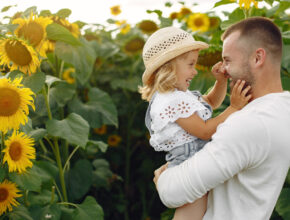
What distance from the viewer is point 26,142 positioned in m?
1.51

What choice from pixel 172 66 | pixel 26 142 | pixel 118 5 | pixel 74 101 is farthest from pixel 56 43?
pixel 118 5

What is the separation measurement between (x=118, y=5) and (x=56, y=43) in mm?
2400

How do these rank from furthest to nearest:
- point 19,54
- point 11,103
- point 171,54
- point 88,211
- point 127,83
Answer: point 127,83 → point 88,211 → point 19,54 → point 11,103 → point 171,54

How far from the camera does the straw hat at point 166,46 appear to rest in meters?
1.24

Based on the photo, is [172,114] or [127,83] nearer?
[172,114]

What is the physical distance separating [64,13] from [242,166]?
1.31 meters

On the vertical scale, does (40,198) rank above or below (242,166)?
below

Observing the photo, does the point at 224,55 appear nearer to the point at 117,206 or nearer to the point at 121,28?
the point at 117,206

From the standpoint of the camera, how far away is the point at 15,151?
147 cm

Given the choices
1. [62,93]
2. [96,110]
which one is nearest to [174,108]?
[62,93]

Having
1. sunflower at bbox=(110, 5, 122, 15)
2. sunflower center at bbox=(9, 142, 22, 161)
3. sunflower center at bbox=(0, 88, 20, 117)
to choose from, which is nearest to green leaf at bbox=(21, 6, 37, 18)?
sunflower center at bbox=(0, 88, 20, 117)

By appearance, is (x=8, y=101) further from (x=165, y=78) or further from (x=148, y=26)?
(x=148, y=26)

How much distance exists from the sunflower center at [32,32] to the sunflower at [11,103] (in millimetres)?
274

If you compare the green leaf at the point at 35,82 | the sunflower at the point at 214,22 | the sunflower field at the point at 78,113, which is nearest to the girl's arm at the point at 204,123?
the sunflower field at the point at 78,113
